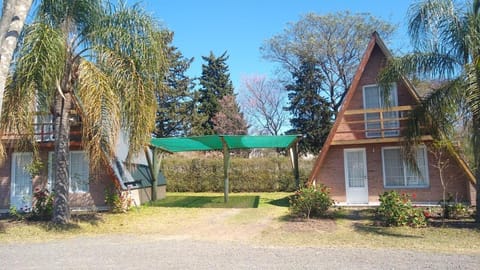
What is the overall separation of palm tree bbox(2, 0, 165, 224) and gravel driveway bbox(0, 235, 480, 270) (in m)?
2.91

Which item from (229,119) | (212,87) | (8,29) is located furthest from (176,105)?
(8,29)

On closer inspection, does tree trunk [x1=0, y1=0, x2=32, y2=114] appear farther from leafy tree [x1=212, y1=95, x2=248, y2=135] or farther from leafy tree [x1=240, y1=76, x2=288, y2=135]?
leafy tree [x1=240, y1=76, x2=288, y2=135]

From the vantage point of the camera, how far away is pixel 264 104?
40.0 meters

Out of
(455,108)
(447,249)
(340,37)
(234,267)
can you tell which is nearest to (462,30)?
(455,108)

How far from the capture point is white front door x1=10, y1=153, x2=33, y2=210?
608 inches

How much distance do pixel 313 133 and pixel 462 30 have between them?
2220 cm

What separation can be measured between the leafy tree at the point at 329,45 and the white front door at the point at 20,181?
2370 centimetres

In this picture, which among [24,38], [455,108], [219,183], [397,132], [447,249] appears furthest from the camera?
[219,183]

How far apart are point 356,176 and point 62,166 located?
1101 cm

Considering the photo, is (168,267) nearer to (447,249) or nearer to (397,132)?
(447,249)

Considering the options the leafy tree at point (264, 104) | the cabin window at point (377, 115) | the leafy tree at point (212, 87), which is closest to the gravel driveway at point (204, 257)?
the cabin window at point (377, 115)

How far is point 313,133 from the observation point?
31.9 metres

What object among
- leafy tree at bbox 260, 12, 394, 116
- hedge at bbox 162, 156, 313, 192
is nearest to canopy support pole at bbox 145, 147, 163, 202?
hedge at bbox 162, 156, 313, 192

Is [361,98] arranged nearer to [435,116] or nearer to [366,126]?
[366,126]
